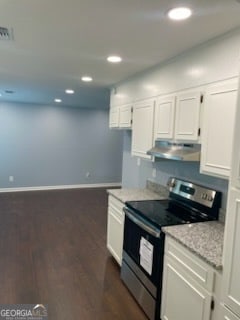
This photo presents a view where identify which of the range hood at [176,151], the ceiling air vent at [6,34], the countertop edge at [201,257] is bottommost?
the countertop edge at [201,257]

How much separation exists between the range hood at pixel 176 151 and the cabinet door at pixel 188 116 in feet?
0.30

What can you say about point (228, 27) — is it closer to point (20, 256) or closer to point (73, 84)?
point (73, 84)

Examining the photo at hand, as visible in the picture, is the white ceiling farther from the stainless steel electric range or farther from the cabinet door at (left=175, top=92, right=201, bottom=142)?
Result: the stainless steel electric range

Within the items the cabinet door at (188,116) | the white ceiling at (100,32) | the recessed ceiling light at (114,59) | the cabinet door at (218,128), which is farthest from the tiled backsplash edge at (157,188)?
the recessed ceiling light at (114,59)

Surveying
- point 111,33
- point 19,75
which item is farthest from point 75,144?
point 111,33

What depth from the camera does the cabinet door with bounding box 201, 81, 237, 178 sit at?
1.83 meters

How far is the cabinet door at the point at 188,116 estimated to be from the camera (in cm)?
218

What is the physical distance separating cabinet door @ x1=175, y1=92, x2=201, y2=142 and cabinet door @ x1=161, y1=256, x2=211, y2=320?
106cm

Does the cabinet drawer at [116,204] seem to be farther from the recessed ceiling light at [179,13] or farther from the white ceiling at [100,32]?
the recessed ceiling light at [179,13]

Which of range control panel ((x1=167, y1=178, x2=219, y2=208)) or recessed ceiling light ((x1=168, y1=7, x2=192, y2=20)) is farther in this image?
range control panel ((x1=167, y1=178, x2=219, y2=208))

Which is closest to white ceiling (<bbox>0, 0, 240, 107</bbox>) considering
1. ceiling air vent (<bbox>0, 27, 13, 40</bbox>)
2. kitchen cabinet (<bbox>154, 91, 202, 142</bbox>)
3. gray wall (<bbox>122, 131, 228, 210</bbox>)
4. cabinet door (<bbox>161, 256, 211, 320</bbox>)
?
ceiling air vent (<bbox>0, 27, 13, 40</bbox>)

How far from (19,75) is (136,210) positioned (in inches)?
98.0

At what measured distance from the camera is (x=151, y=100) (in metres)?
2.96

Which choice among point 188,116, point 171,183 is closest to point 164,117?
point 188,116
